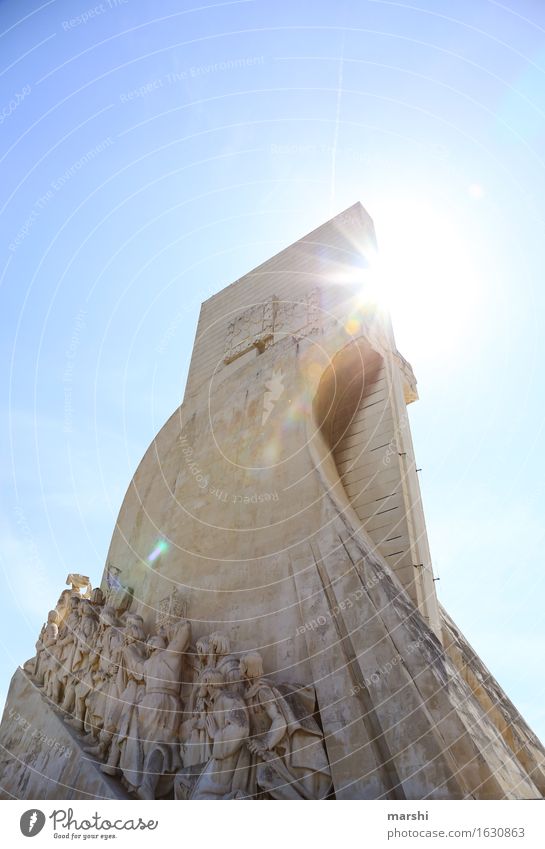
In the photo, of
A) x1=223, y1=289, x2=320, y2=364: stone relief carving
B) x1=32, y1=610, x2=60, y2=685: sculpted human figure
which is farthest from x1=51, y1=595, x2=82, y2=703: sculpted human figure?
x1=223, y1=289, x2=320, y2=364: stone relief carving

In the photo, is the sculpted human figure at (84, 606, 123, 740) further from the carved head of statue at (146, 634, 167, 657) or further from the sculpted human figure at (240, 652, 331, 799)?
the sculpted human figure at (240, 652, 331, 799)

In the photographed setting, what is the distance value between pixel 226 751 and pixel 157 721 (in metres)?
1.02

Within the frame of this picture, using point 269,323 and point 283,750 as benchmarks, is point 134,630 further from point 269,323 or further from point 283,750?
point 269,323

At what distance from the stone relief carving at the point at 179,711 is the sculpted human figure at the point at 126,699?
0.01 meters

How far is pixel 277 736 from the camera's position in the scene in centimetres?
475

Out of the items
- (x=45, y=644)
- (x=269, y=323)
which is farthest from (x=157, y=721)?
(x=269, y=323)

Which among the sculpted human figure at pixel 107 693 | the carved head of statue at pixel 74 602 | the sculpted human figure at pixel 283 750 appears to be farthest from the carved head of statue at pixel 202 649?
the carved head of statue at pixel 74 602

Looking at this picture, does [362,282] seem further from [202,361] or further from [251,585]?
[251,585]

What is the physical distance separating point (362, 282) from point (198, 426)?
3.51 m

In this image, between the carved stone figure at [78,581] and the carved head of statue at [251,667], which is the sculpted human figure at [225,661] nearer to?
the carved head of statue at [251,667]

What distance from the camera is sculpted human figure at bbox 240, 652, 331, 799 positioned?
450 cm

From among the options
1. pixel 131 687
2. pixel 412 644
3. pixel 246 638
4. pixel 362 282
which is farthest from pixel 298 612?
pixel 362 282

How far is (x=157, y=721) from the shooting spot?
5.50 metres

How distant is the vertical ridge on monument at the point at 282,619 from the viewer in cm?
463
